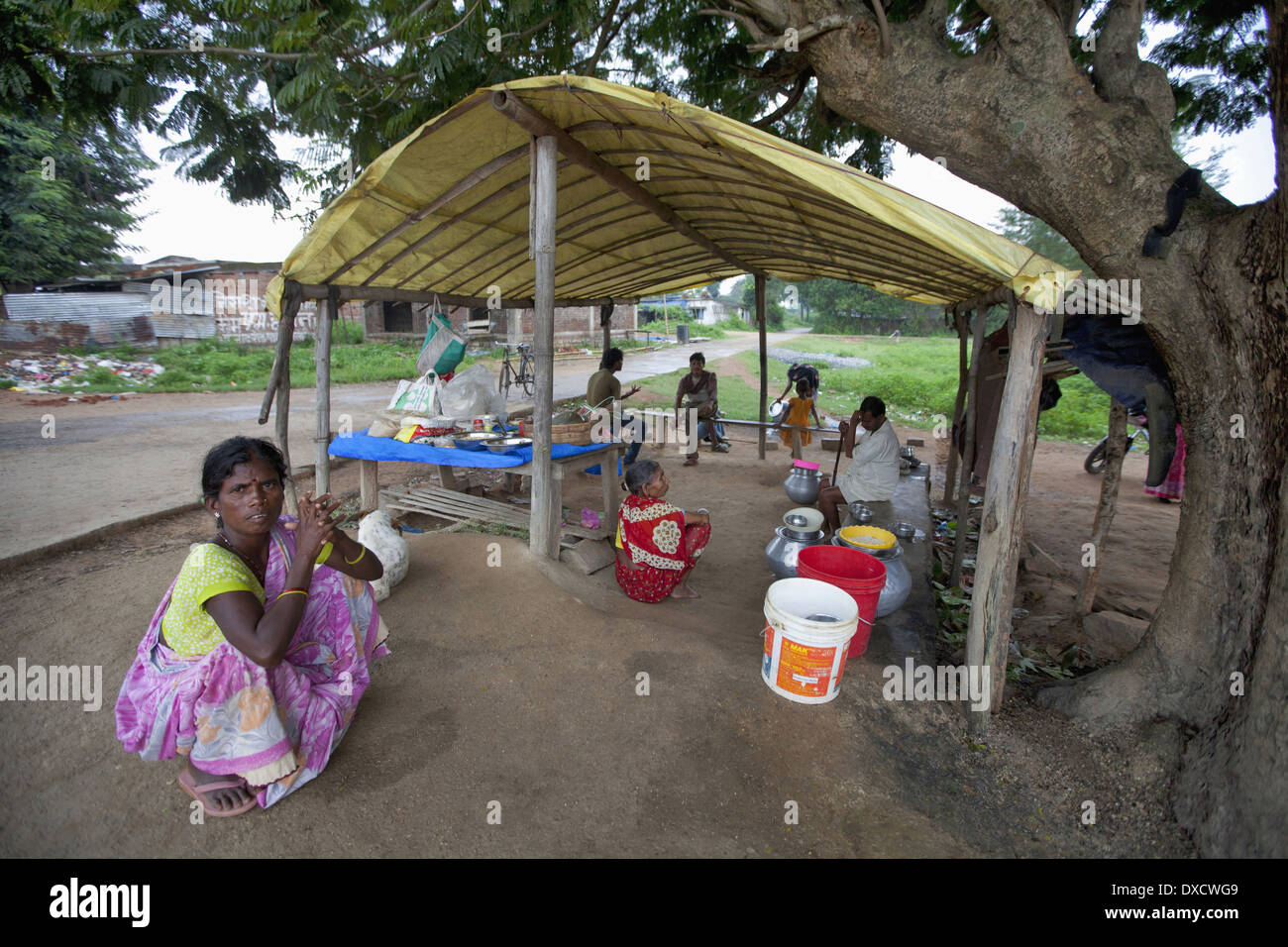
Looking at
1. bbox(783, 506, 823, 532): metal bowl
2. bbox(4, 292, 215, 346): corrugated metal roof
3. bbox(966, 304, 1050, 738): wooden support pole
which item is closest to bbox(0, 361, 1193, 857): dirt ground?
bbox(966, 304, 1050, 738): wooden support pole

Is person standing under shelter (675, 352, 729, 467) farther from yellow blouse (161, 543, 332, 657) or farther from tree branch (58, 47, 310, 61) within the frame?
yellow blouse (161, 543, 332, 657)

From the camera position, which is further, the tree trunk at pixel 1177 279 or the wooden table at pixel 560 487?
the wooden table at pixel 560 487

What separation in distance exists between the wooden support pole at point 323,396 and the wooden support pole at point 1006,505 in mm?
4875

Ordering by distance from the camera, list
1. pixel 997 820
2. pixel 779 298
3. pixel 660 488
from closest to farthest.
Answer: pixel 997 820 < pixel 660 488 < pixel 779 298

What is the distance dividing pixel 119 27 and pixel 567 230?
4140mm

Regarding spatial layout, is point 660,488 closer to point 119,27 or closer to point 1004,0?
point 1004,0

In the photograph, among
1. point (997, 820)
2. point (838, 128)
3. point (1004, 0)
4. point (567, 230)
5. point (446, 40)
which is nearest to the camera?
point (997, 820)

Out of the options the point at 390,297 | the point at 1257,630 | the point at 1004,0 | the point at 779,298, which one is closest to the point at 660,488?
the point at 1257,630

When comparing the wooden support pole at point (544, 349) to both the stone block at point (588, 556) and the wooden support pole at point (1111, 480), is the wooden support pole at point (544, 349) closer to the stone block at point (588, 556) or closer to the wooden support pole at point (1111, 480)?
the stone block at point (588, 556)

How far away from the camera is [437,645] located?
11.3 feet

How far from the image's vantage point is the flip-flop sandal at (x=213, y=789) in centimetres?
222

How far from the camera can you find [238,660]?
2.09 m

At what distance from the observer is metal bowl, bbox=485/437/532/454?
4.70m

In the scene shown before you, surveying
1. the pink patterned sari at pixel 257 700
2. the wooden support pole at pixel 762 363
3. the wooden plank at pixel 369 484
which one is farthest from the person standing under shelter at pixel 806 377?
the pink patterned sari at pixel 257 700
